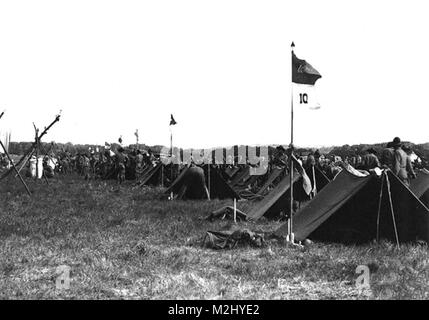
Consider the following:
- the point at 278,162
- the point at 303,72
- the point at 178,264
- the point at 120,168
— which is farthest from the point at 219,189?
the point at 178,264

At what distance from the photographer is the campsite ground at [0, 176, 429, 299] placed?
6.36m

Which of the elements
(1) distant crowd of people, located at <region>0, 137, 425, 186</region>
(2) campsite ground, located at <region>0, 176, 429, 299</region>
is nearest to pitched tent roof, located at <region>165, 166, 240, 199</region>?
(1) distant crowd of people, located at <region>0, 137, 425, 186</region>

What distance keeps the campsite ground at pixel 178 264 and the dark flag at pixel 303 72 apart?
2.91 m

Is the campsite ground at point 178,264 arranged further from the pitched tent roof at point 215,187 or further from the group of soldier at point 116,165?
the group of soldier at point 116,165

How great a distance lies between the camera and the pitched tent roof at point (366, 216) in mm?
9469

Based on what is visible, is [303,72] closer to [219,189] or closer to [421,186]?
[421,186]

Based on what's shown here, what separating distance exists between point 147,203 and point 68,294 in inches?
420

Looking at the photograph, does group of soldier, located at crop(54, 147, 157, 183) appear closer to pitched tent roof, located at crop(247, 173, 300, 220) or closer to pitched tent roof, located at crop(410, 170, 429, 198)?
pitched tent roof, located at crop(247, 173, 300, 220)

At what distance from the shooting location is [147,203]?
55.6 ft

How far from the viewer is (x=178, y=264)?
7801 millimetres

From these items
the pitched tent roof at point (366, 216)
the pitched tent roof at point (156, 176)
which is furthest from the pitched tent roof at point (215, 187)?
the pitched tent roof at point (366, 216)

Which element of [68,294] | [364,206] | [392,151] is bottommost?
[68,294]
